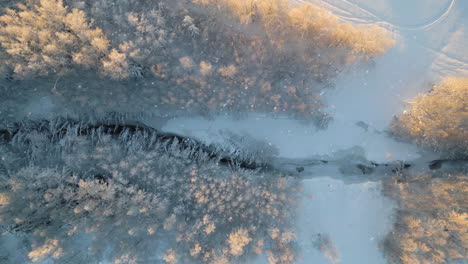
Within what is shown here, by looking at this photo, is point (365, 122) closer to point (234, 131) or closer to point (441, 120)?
point (441, 120)

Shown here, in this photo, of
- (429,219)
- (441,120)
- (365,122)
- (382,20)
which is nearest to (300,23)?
(382,20)

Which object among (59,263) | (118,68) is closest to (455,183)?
(118,68)

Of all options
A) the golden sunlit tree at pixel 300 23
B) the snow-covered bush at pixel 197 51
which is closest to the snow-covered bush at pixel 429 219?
the snow-covered bush at pixel 197 51

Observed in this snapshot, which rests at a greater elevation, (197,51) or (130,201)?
(197,51)

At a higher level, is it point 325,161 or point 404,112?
point 404,112

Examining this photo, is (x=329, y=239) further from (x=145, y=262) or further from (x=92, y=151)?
(x=92, y=151)
